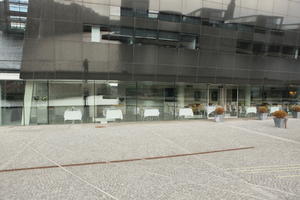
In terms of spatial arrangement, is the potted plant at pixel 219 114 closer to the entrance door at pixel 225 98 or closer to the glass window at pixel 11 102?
the entrance door at pixel 225 98

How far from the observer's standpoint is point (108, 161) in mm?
6906

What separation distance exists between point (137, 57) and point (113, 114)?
460cm

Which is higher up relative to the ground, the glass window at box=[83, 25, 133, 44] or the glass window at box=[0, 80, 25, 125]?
the glass window at box=[83, 25, 133, 44]

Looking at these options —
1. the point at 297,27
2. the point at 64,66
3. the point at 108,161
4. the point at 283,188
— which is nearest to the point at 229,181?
the point at 283,188

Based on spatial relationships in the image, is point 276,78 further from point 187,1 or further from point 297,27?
point 187,1

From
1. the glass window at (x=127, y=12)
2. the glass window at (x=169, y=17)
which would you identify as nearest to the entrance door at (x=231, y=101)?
the glass window at (x=169, y=17)

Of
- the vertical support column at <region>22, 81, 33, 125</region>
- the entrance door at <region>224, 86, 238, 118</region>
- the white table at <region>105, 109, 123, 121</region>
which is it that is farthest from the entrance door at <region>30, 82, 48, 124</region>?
the entrance door at <region>224, 86, 238, 118</region>

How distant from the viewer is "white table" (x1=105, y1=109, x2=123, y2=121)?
49.5 feet

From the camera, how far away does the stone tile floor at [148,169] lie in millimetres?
4777

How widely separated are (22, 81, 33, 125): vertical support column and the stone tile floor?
11.9 ft

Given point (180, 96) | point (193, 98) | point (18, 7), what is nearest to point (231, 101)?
point (193, 98)

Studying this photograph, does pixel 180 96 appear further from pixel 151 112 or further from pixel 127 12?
pixel 127 12

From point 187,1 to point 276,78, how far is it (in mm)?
11754

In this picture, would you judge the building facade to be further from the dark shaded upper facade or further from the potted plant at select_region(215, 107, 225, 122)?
the potted plant at select_region(215, 107, 225, 122)
